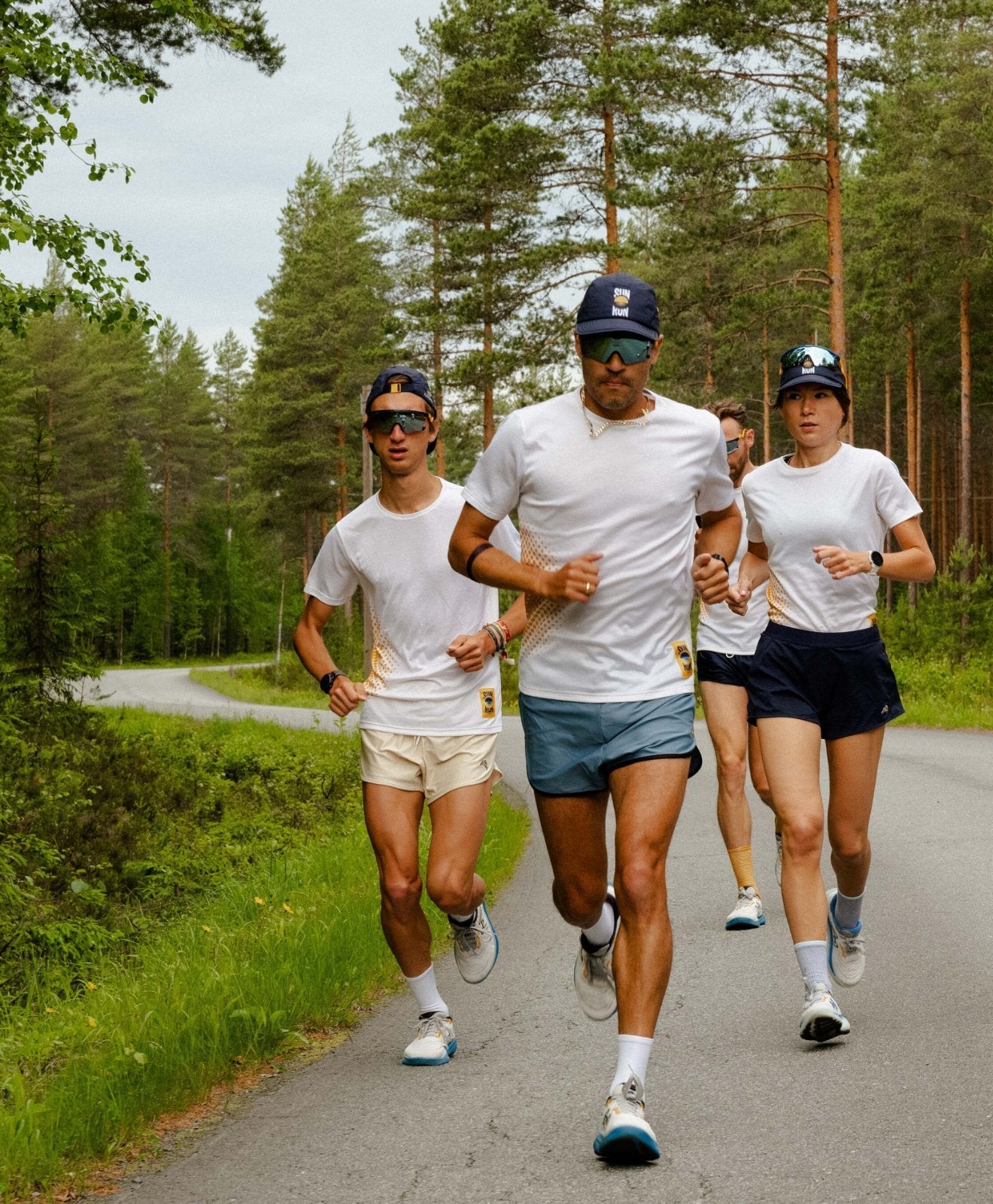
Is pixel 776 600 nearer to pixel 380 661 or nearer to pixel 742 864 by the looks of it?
pixel 380 661

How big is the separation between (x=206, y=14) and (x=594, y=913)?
27.7 ft

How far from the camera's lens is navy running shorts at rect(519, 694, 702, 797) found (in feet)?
15.5

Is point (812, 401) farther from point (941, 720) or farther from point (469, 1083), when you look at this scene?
point (941, 720)

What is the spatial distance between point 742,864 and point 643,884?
3468mm

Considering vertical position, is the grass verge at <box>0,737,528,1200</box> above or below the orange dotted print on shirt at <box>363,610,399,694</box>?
below

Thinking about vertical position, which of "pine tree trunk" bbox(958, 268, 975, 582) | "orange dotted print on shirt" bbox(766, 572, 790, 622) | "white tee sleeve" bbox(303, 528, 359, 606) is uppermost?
"pine tree trunk" bbox(958, 268, 975, 582)

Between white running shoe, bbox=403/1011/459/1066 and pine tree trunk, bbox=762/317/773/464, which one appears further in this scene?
pine tree trunk, bbox=762/317/773/464

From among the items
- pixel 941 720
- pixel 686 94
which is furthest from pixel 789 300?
pixel 941 720

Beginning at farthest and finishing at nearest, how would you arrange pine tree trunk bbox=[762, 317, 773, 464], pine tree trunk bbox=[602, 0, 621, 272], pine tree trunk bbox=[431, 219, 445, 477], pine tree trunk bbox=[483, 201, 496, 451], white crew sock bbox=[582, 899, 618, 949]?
1. pine tree trunk bbox=[762, 317, 773, 464]
2. pine tree trunk bbox=[431, 219, 445, 477]
3. pine tree trunk bbox=[483, 201, 496, 451]
4. pine tree trunk bbox=[602, 0, 621, 272]
5. white crew sock bbox=[582, 899, 618, 949]

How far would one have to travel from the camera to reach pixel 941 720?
2302 cm

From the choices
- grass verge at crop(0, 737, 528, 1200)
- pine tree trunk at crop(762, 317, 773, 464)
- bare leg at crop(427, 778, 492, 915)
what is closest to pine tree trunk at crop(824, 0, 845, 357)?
grass verge at crop(0, 737, 528, 1200)

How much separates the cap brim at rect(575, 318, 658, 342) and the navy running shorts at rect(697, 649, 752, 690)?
3281mm

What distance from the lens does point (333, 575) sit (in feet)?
19.9

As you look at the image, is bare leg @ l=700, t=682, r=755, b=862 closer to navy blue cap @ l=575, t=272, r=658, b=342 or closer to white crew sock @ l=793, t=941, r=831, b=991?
white crew sock @ l=793, t=941, r=831, b=991
